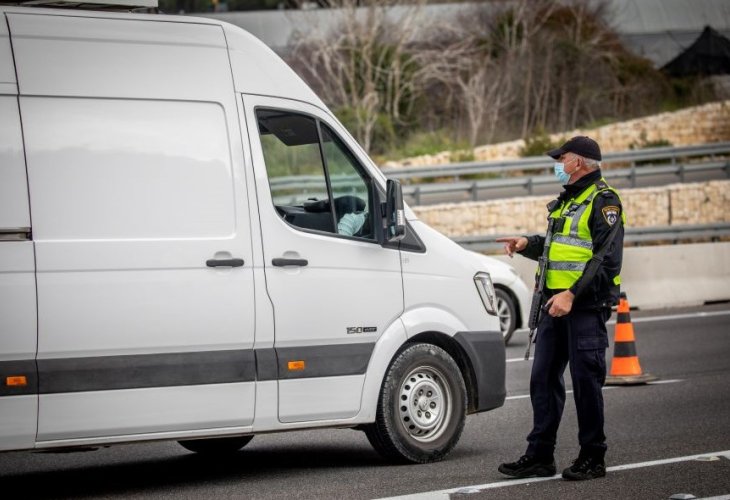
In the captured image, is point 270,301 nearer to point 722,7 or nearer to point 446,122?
point 446,122

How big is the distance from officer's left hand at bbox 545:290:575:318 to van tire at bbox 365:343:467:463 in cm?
112

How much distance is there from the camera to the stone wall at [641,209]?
2602 centimetres

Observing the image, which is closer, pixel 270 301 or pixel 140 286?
pixel 140 286

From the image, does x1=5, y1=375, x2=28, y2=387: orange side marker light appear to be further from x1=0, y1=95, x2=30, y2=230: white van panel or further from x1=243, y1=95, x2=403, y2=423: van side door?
x1=243, y1=95, x2=403, y2=423: van side door

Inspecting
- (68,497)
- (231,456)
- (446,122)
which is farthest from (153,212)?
(446,122)

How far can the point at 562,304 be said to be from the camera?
296 inches

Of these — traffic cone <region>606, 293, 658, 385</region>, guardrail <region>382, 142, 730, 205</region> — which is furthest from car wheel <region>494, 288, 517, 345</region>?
guardrail <region>382, 142, 730, 205</region>

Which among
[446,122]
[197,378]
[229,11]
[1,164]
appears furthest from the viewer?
[229,11]

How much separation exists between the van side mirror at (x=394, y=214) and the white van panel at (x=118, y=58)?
1207 millimetres

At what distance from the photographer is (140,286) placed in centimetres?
720

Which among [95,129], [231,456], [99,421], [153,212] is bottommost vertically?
[231,456]

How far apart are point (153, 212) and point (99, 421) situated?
1170mm

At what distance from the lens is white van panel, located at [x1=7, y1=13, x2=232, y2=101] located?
7.05m

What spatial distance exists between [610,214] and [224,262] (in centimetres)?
221
